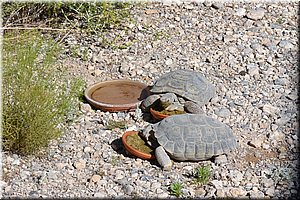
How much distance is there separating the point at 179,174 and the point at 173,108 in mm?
876

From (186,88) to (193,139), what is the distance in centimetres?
84

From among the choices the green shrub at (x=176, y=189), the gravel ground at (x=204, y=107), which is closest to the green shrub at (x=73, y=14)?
the gravel ground at (x=204, y=107)

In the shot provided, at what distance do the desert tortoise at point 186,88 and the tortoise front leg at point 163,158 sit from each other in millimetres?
736

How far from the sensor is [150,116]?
5.80m

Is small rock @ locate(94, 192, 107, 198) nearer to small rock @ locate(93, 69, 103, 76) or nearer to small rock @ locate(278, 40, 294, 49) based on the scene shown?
small rock @ locate(93, 69, 103, 76)

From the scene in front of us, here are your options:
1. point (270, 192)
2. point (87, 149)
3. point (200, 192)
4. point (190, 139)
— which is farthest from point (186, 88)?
point (270, 192)

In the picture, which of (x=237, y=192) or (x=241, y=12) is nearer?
(x=237, y=192)

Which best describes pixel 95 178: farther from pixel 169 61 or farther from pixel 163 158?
pixel 169 61

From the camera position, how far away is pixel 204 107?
5.89 metres

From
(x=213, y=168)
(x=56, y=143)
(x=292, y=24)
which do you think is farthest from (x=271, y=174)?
(x=292, y=24)

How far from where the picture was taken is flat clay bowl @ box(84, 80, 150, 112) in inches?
229

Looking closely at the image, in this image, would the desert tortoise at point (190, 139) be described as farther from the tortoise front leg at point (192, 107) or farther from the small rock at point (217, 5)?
the small rock at point (217, 5)

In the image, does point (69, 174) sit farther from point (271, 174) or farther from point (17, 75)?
point (271, 174)

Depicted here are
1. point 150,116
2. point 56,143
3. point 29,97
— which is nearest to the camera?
point 29,97
